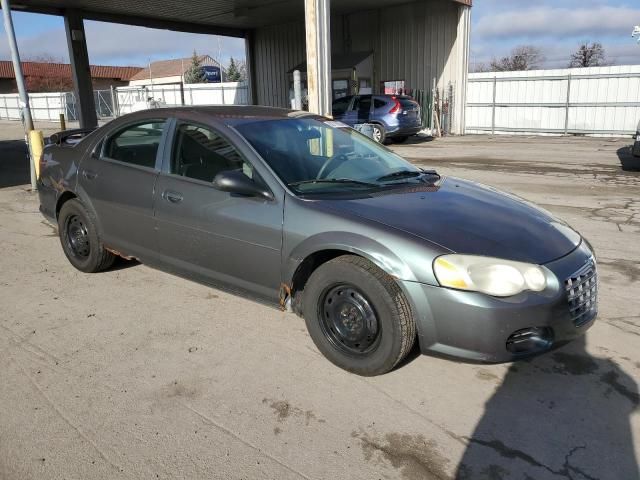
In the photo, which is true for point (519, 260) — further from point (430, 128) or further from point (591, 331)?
point (430, 128)

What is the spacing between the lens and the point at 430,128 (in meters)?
22.2

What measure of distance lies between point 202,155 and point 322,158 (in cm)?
89

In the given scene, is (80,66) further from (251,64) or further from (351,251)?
(351,251)

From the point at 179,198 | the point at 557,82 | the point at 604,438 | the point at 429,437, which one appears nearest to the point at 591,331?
the point at 604,438

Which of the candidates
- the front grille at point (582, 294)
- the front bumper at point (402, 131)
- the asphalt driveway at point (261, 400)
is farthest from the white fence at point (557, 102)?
the front grille at point (582, 294)

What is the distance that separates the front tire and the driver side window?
0.99m

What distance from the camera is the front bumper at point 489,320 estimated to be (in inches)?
108

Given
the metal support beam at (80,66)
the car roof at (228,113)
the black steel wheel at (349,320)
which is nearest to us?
the black steel wheel at (349,320)

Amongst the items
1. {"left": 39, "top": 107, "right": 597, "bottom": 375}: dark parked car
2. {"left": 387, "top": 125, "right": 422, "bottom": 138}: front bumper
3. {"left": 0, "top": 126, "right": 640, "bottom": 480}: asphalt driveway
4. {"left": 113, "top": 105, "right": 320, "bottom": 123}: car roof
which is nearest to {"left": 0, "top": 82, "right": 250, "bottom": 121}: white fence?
{"left": 387, "top": 125, "right": 422, "bottom": 138}: front bumper

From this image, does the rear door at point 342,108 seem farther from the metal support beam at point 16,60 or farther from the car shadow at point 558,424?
the car shadow at point 558,424

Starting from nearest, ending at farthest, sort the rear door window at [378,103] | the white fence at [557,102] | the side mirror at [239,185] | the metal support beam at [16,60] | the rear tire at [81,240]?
the side mirror at [239,185] < the rear tire at [81,240] < the metal support beam at [16,60] < the rear door window at [378,103] < the white fence at [557,102]

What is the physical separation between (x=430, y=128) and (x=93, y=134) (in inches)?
743

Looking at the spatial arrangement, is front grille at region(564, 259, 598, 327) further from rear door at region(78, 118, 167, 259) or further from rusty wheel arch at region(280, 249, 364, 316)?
rear door at region(78, 118, 167, 259)

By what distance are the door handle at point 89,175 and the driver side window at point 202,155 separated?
1.03 m
